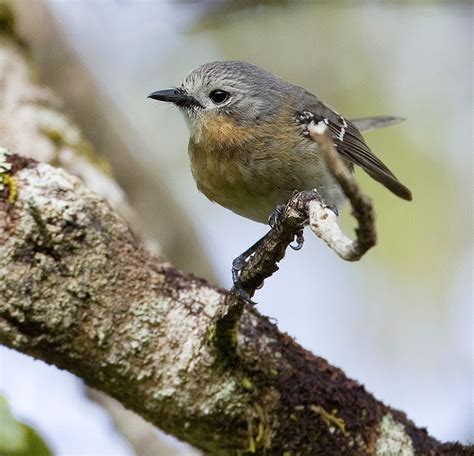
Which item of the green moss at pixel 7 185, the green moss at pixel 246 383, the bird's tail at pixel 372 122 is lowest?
the green moss at pixel 246 383

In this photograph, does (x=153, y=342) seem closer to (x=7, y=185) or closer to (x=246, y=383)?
(x=246, y=383)

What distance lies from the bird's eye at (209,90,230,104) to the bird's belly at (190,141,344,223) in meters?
0.42

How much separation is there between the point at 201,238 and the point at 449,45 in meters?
3.53

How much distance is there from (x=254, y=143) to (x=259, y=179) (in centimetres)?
22

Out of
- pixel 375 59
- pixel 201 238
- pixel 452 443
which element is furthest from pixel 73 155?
pixel 375 59

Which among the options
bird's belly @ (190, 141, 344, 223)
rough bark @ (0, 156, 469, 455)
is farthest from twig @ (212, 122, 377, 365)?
bird's belly @ (190, 141, 344, 223)

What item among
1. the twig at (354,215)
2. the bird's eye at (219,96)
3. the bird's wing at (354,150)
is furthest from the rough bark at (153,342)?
the bird's wing at (354,150)

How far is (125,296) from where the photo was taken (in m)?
3.21

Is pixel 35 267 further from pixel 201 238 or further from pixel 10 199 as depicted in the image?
pixel 201 238

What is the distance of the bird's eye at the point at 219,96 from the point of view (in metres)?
4.32

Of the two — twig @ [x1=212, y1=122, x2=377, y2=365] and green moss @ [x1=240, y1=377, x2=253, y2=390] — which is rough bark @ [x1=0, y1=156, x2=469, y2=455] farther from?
twig @ [x1=212, y1=122, x2=377, y2=365]

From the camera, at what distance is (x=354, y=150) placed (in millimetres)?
4637

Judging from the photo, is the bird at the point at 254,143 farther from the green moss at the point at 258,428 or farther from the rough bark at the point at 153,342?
the green moss at the point at 258,428

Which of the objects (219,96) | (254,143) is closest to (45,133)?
(219,96)
